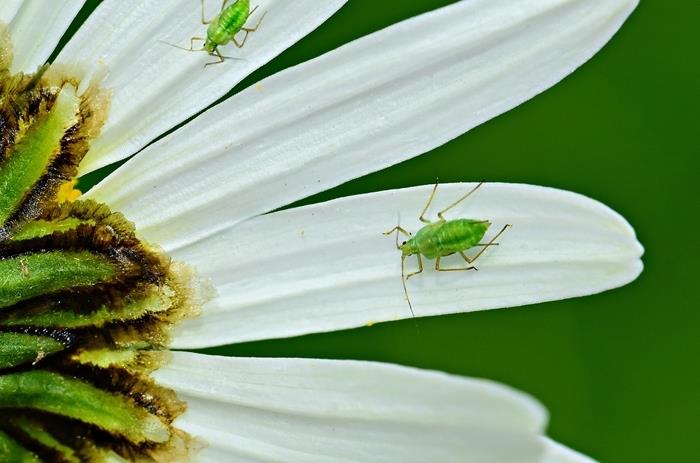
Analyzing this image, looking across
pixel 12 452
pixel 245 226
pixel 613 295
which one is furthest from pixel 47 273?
pixel 613 295

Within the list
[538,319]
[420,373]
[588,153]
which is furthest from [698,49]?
[420,373]

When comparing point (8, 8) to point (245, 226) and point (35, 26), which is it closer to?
point (35, 26)

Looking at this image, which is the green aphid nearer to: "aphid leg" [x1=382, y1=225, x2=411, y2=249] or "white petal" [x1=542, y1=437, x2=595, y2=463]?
"aphid leg" [x1=382, y1=225, x2=411, y2=249]

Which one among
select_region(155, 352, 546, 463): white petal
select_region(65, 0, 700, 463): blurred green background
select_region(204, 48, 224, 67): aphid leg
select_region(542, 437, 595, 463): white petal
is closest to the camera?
select_region(155, 352, 546, 463): white petal

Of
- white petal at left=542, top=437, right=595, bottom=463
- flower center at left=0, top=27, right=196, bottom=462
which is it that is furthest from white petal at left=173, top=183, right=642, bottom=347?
white petal at left=542, top=437, right=595, bottom=463

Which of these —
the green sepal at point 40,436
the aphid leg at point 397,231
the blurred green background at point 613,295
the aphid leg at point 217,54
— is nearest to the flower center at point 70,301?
the green sepal at point 40,436

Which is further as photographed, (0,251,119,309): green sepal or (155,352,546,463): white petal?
(0,251,119,309): green sepal
